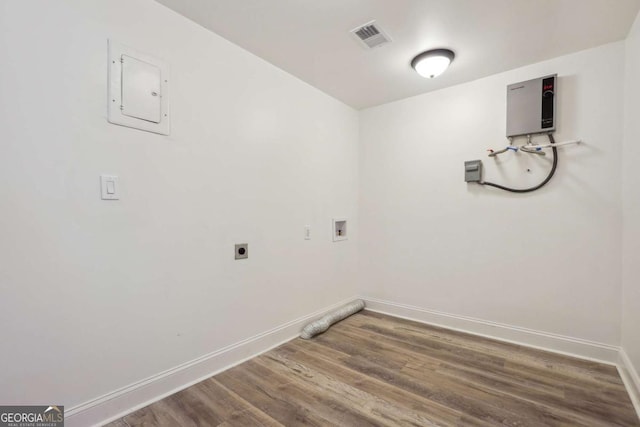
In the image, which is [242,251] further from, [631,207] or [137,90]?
[631,207]

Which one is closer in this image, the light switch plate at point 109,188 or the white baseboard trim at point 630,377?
the light switch plate at point 109,188

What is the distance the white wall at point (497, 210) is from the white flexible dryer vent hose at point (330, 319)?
11.1 inches

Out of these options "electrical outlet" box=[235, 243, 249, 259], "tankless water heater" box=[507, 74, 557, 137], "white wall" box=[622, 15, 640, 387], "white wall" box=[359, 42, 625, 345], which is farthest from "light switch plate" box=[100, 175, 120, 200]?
"white wall" box=[622, 15, 640, 387]

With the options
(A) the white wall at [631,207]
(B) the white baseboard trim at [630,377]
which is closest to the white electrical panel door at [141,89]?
(A) the white wall at [631,207]

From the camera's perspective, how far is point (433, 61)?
219 cm

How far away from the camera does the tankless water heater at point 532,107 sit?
2.22 meters

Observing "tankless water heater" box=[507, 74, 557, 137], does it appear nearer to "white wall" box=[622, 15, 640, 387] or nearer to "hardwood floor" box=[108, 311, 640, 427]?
"white wall" box=[622, 15, 640, 387]

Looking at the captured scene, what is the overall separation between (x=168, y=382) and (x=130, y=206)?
1110mm

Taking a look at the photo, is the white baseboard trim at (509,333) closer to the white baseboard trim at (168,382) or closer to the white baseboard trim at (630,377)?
the white baseboard trim at (630,377)

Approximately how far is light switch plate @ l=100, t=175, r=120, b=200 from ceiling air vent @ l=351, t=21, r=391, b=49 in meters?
1.80

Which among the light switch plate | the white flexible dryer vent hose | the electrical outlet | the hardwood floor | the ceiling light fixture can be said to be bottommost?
the hardwood floor

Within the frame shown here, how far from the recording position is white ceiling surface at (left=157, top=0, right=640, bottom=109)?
67.2 inches

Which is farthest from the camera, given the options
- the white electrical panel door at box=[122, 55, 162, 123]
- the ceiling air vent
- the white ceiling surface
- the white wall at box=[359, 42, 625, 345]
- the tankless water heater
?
the tankless water heater

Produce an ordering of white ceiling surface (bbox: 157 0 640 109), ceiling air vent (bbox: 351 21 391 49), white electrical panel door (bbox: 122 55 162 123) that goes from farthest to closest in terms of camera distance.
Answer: ceiling air vent (bbox: 351 21 391 49)
white ceiling surface (bbox: 157 0 640 109)
white electrical panel door (bbox: 122 55 162 123)
